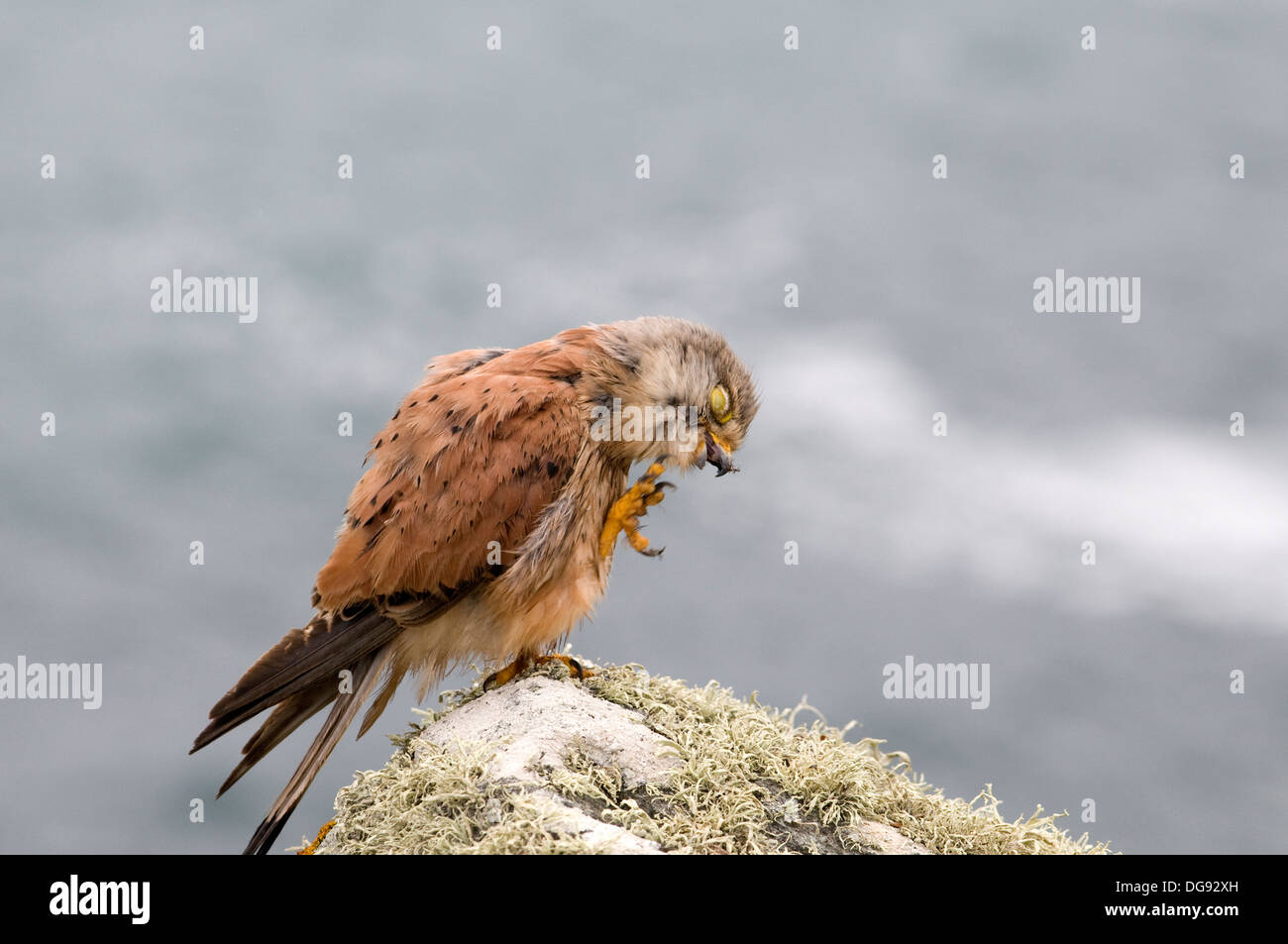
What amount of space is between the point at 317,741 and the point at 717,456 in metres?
2.01

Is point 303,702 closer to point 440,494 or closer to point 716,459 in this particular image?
point 440,494

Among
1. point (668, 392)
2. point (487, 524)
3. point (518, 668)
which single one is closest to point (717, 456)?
point (668, 392)

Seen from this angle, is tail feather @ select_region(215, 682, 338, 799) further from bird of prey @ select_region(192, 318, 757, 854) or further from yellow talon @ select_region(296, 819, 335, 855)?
yellow talon @ select_region(296, 819, 335, 855)

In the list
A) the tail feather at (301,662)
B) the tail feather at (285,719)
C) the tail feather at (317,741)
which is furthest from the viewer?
the tail feather at (285,719)

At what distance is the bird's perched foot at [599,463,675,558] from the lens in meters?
4.46

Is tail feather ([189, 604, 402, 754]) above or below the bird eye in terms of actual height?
below

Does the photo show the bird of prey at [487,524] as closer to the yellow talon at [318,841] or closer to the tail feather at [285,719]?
the tail feather at [285,719]

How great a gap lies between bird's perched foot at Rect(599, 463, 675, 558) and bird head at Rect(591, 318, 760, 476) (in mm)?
95

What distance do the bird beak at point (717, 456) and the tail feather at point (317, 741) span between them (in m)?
1.56

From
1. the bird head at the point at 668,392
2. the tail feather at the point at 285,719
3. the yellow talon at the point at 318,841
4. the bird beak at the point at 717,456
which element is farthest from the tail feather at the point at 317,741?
the bird beak at the point at 717,456

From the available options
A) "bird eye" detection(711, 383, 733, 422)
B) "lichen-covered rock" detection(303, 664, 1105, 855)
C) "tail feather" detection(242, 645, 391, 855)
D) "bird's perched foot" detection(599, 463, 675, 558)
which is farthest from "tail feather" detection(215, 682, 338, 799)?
"bird eye" detection(711, 383, 733, 422)

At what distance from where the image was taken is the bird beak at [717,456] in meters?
4.54
